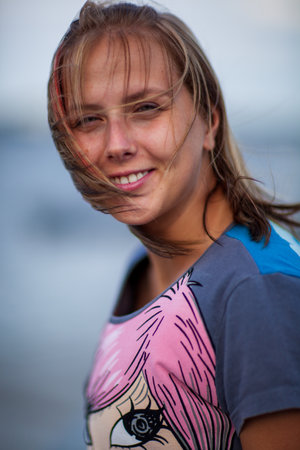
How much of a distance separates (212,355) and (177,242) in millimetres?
474

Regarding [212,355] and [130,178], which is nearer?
[212,355]

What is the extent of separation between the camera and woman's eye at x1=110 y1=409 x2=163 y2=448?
1.18 metres

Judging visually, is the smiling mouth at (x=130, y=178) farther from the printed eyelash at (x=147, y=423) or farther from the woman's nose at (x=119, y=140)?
the printed eyelash at (x=147, y=423)

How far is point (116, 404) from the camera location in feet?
4.19

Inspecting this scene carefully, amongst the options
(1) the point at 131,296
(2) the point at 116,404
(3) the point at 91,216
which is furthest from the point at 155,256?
(3) the point at 91,216

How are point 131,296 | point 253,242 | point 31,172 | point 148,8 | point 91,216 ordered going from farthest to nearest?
point 31,172
point 91,216
point 131,296
point 148,8
point 253,242

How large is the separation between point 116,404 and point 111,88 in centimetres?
88

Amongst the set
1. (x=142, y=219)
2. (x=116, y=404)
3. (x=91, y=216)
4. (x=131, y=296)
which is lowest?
(x=91, y=216)

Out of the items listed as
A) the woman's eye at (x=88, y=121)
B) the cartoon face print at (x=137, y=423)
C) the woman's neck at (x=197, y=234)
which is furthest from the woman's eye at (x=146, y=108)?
the cartoon face print at (x=137, y=423)

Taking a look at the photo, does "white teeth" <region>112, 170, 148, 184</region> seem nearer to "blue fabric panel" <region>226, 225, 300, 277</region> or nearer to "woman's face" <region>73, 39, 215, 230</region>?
"woman's face" <region>73, 39, 215, 230</region>

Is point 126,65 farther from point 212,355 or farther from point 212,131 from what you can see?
point 212,355

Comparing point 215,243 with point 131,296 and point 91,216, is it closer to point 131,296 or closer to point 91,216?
point 131,296

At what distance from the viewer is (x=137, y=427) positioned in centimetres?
120

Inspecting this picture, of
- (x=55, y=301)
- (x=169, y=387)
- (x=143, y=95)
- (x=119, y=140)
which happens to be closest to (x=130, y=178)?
(x=119, y=140)
